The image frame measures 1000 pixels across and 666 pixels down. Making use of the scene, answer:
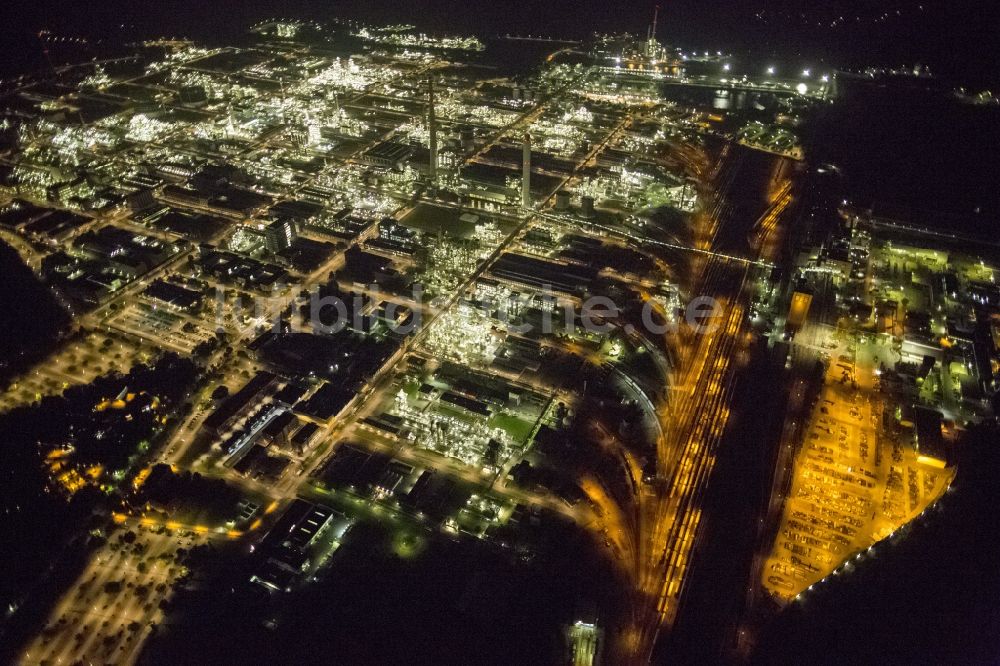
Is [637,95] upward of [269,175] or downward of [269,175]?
upward

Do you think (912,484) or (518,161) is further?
(518,161)

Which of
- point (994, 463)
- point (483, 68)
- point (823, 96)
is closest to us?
point (994, 463)

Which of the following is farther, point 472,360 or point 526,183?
point 526,183

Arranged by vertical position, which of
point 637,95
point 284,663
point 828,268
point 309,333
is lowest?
point 284,663

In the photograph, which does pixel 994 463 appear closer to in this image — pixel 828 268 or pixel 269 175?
pixel 828 268

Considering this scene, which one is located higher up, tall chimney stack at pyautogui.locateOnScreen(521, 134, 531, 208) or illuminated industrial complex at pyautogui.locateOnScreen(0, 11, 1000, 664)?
tall chimney stack at pyautogui.locateOnScreen(521, 134, 531, 208)

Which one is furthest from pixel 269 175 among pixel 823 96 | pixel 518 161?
pixel 823 96

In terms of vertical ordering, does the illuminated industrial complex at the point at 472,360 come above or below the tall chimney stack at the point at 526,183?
below

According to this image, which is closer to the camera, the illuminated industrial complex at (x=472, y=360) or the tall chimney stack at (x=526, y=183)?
the illuminated industrial complex at (x=472, y=360)

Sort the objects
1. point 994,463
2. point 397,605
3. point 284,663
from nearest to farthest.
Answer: point 284,663 → point 397,605 → point 994,463

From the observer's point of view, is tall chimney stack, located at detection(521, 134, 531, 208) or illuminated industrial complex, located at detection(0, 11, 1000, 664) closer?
illuminated industrial complex, located at detection(0, 11, 1000, 664)

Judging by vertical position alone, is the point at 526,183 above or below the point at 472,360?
above
